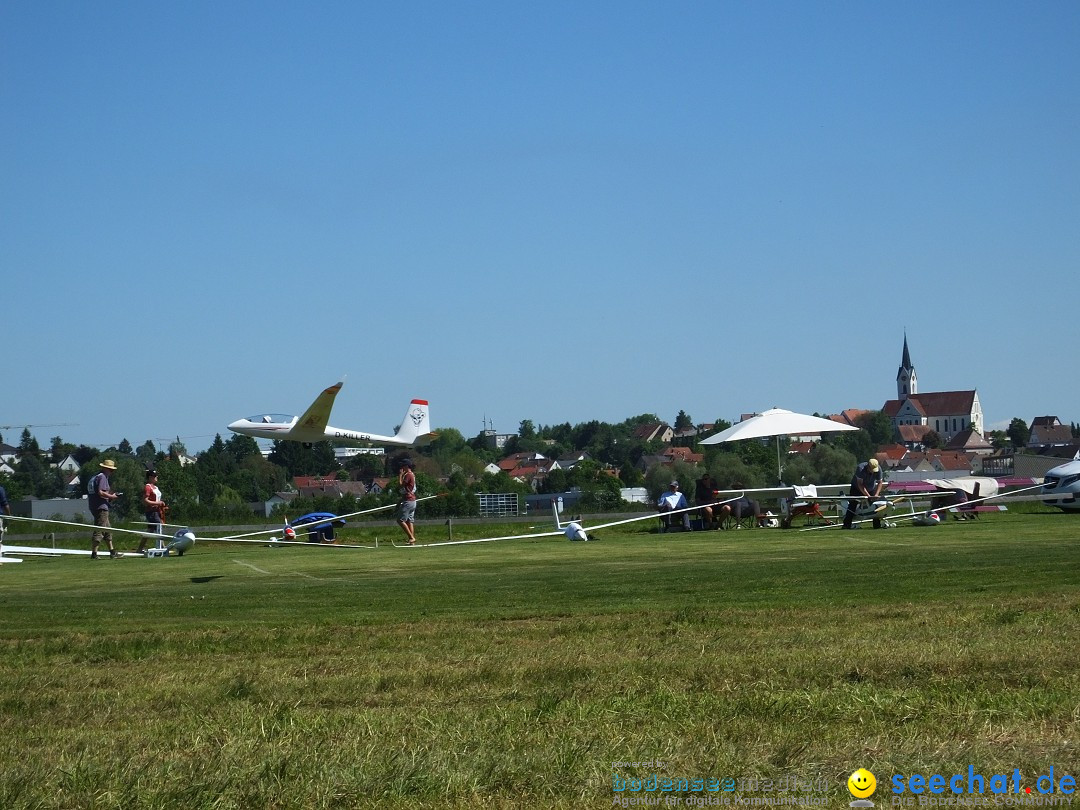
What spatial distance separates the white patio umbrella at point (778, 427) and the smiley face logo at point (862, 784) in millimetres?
22996

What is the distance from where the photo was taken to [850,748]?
14.6 ft

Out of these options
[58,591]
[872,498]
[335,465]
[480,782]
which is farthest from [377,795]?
[335,465]

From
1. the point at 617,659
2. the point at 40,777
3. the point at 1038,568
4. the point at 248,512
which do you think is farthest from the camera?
the point at 248,512

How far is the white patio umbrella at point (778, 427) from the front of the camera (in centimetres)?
2736

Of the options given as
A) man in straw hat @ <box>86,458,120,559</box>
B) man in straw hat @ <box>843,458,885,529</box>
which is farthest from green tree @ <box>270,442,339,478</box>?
man in straw hat @ <box>843,458,885,529</box>

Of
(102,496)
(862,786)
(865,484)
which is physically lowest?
(862,786)

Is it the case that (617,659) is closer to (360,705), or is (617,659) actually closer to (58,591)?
(360,705)

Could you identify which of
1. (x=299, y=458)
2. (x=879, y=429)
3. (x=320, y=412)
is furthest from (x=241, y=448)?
(x=879, y=429)

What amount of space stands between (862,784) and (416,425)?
61121 mm

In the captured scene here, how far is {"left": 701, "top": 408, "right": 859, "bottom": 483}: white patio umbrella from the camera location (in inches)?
1077

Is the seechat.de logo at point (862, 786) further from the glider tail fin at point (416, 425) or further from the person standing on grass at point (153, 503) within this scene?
the glider tail fin at point (416, 425)

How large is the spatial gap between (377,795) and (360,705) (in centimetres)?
154

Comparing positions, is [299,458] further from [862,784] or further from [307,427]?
[862,784]

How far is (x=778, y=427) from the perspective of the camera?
27766 millimetres
